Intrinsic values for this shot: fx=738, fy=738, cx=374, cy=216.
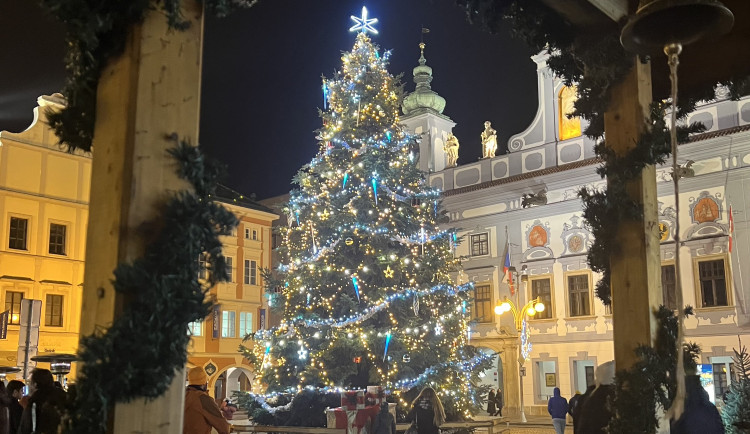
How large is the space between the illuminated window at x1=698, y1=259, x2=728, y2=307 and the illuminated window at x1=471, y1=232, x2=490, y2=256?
8045 millimetres

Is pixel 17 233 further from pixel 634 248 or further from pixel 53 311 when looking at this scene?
pixel 634 248

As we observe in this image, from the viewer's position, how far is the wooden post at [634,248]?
4.62 meters

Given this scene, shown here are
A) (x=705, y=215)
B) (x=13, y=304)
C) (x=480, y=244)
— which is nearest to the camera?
(x=705, y=215)

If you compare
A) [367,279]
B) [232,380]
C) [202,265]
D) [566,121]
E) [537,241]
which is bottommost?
[232,380]

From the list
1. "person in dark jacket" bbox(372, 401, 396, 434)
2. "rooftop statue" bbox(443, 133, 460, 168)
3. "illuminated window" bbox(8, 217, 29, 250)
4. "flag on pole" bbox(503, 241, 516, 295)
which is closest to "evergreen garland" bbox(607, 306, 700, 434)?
"person in dark jacket" bbox(372, 401, 396, 434)

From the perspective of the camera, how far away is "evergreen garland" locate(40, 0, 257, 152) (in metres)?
2.80

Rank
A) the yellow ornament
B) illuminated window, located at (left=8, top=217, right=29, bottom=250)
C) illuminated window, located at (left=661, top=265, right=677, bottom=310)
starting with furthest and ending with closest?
illuminated window, located at (left=8, top=217, right=29, bottom=250) < illuminated window, located at (left=661, top=265, right=677, bottom=310) < the yellow ornament

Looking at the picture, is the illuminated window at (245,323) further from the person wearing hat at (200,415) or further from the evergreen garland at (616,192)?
the evergreen garland at (616,192)

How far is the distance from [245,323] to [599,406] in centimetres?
3425

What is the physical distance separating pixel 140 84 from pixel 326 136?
16412 millimetres

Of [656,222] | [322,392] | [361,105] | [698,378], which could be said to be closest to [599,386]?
[698,378]

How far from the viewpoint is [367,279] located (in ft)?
58.7

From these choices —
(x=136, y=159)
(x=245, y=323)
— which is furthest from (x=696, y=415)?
(x=245, y=323)

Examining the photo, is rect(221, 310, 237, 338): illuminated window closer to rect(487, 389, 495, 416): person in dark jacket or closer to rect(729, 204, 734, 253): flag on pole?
rect(487, 389, 495, 416): person in dark jacket
